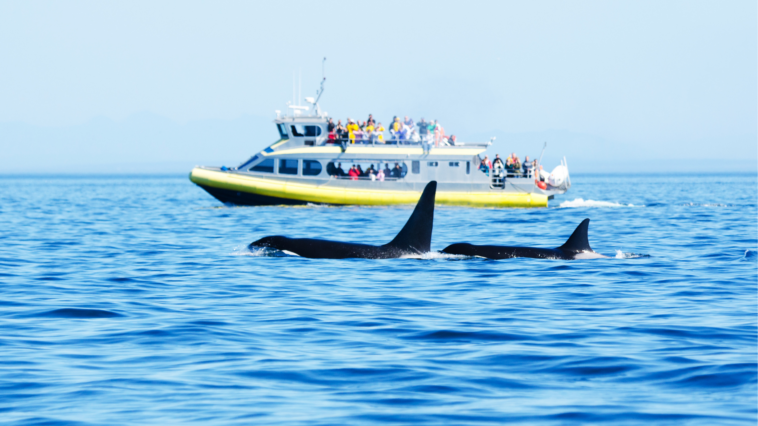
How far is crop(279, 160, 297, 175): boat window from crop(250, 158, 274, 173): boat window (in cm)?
41

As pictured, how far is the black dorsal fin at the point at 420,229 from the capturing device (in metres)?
14.8

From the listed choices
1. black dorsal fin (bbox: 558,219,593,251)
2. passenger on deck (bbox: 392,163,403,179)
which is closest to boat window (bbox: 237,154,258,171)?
passenger on deck (bbox: 392,163,403,179)

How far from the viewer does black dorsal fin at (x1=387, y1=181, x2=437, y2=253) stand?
14773mm

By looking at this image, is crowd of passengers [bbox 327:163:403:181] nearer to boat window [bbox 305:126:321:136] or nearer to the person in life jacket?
the person in life jacket

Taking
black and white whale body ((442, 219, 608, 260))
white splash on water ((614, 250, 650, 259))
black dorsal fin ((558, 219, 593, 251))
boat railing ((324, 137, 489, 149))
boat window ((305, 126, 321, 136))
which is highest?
boat window ((305, 126, 321, 136))

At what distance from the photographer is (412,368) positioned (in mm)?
7133

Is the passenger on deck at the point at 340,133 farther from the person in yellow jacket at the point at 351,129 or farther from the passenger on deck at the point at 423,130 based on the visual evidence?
the passenger on deck at the point at 423,130

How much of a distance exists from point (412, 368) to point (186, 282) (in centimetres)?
672

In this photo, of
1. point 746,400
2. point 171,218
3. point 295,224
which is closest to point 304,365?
point 746,400

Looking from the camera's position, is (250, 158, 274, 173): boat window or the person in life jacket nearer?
(250, 158, 274, 173): boat window

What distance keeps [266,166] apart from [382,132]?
5567mm

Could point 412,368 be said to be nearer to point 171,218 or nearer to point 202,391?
point 202,391

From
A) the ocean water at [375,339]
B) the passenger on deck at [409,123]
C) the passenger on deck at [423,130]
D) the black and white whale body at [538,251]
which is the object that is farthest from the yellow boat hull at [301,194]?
the black and white whale body at [538,251]

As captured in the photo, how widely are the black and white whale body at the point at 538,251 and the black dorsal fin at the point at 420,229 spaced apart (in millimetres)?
659
